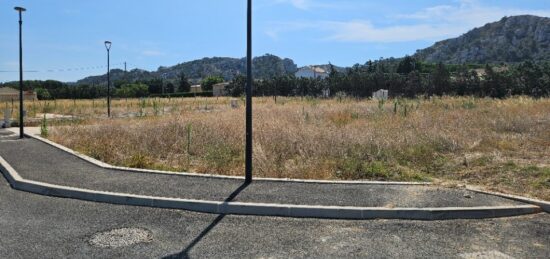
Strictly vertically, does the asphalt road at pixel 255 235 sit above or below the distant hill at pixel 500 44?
below

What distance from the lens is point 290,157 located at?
1101 centimetres

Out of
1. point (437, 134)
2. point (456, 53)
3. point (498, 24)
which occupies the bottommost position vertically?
point (437, 134)

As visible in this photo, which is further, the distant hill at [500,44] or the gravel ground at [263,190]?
the distant hill at [500,44]

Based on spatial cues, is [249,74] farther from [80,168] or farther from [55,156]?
[55,156]

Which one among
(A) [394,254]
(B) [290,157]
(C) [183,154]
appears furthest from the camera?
(C) [183,154]

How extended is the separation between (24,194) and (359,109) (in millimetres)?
17491

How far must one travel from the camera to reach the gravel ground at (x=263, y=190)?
6855 millimetres

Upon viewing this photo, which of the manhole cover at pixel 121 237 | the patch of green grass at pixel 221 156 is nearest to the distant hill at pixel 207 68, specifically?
the patch of green grass at pixel 221 156

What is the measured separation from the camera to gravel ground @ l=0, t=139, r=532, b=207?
270 inches

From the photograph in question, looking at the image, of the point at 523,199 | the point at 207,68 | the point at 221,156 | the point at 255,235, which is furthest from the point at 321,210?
the point at 207,68

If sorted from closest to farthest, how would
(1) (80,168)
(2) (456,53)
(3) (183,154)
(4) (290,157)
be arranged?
1. (1) (80,168)
2. (4) (290,157)
3. (3) (183,154)
4. (2) (456,53)

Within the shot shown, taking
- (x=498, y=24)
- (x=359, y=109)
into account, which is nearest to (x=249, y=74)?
(x=359, y=109)

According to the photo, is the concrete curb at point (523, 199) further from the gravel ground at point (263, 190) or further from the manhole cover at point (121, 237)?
the manhole cover at point (121, 237)

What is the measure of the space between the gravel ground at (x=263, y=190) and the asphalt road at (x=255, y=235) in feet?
1.94
